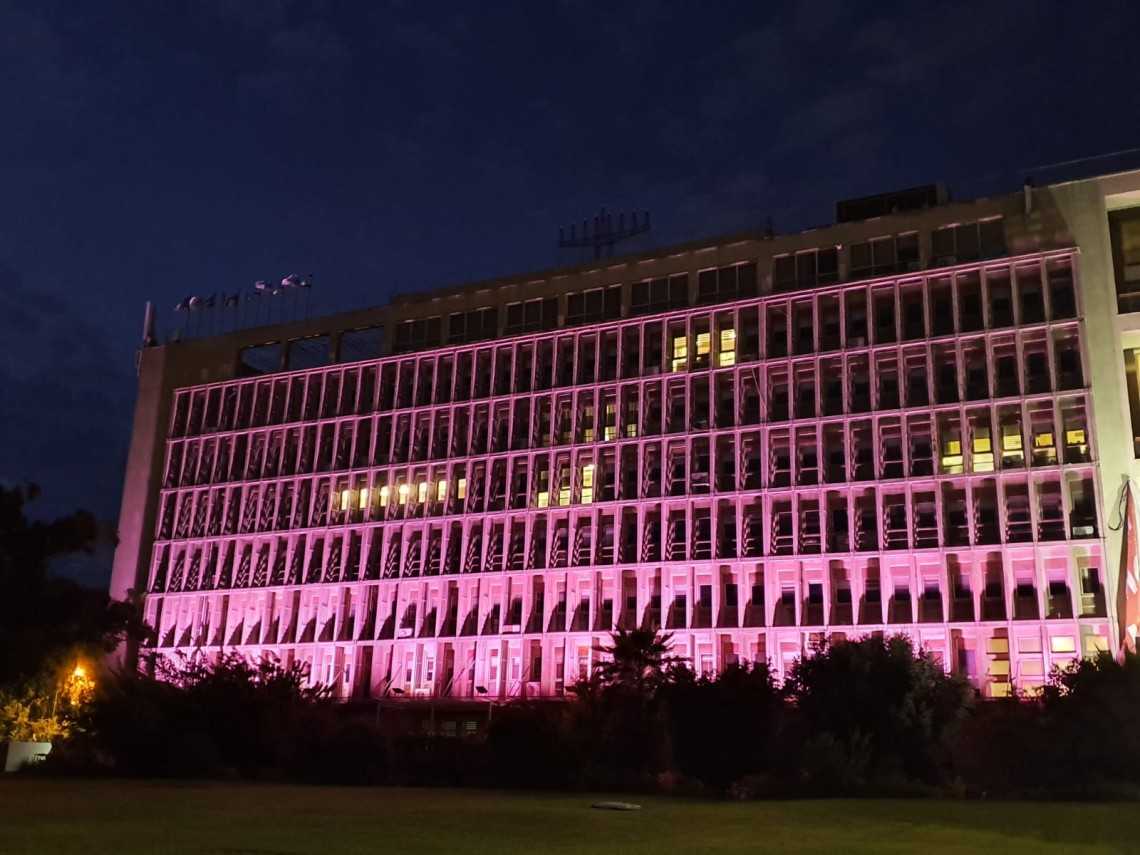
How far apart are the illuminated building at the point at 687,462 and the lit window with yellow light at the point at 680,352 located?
14 cm

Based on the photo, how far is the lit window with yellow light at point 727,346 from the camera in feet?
228

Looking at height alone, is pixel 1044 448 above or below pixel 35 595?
above

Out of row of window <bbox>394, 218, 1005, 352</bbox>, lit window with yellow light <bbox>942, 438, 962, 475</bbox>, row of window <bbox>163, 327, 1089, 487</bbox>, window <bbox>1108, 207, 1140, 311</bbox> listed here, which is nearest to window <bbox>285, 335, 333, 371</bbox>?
row of window <bbox>163, 327, 1089, 487</bbox>

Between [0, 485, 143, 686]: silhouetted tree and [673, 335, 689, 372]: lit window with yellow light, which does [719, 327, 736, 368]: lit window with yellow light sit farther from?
[0, 485, 143, 686]: silhouetted tree

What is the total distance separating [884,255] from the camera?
66812 millimetres

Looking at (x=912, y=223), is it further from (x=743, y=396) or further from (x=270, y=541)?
(x=270, y=541)

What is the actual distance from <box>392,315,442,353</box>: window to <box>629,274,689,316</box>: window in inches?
597

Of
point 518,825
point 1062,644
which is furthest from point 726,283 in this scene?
point 518,825

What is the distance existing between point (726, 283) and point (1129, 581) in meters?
29.0

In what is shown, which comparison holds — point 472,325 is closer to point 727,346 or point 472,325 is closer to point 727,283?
point 727,283

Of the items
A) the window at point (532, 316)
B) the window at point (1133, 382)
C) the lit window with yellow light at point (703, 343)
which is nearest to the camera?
the window at point (1133, 382)

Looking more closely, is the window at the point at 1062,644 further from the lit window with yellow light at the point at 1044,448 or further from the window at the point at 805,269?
the window at the point at 805,269

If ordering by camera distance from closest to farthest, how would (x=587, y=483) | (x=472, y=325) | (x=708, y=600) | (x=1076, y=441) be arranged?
(x=1076, y=441)
(x=708, y=600)
(x=587, y=483)
(x=472, y=325)

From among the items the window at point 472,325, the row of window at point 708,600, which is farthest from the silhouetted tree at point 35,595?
the window at point 472,325
